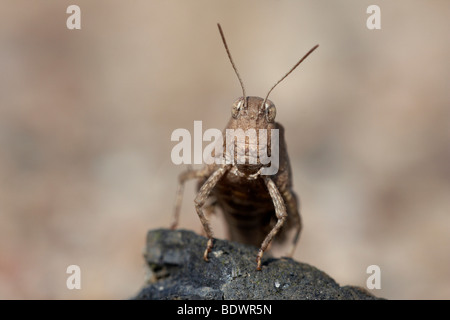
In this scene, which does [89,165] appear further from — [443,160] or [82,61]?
[443,160]

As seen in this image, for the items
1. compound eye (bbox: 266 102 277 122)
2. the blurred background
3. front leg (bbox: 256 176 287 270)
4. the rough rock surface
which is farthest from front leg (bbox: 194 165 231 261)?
the blurred background

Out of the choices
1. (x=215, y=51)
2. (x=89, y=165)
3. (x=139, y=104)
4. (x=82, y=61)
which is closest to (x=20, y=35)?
(x=82, y=61)

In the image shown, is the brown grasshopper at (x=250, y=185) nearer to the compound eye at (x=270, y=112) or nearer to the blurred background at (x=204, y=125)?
the compound eye at (x=270, y=112)

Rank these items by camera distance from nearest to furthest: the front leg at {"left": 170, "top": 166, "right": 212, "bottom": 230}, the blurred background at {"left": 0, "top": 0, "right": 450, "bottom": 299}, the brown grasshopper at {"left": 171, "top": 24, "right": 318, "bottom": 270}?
the brown grasshopper at {"left": 171, "top": 24, "right": 318, "bottom": 270}
the front leg at {"left": 170, "top": 166, "right": 212, "bottom": 230}
the blurred background at {"left": 0, "top": 0, "right": 450, "bottom": 299}

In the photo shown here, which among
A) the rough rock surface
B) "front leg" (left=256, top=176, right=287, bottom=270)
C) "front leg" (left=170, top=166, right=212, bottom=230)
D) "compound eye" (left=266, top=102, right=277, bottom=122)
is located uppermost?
"compound eye" (left=266, top=102, right=277, bottom=122)

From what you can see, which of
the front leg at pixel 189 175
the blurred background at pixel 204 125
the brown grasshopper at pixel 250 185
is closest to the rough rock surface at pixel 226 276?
the brown grasshopper at pixel 250 185

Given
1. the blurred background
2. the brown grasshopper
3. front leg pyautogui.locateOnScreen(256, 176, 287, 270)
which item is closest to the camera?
the brown grasshopper

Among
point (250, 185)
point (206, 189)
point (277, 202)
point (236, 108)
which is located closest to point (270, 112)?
point (236, 108)

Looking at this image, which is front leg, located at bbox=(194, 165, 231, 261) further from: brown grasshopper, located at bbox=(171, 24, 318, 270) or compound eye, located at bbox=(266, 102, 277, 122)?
compound eye, located at bbox=(266, 102, 277, 122)
